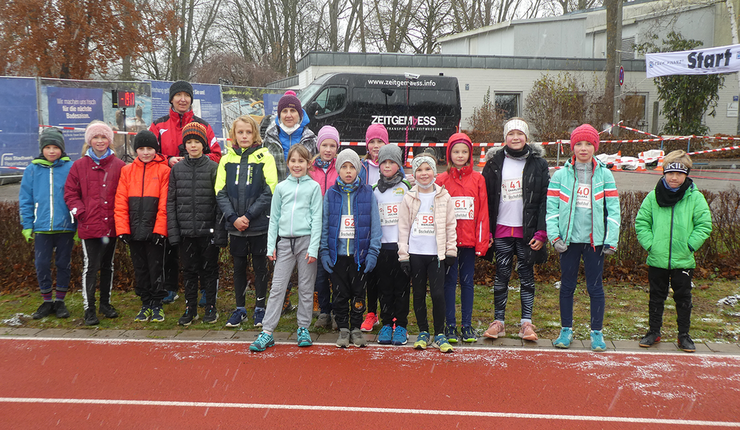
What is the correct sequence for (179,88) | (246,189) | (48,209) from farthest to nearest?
(179,88), (48,209), (246,189)

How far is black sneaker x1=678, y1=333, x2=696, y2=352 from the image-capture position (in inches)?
212

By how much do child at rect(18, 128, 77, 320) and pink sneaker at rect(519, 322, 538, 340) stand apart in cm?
510

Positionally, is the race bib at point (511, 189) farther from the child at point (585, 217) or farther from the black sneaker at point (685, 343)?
the black sneaker at point (685, 343)

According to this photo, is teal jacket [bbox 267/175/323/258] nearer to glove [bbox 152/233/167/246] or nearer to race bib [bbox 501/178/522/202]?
glove [bbox 152/233/167/246]

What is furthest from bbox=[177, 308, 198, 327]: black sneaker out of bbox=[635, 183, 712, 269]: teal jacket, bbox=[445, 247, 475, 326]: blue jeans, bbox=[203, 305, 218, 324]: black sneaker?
bbox=[635, 183, 712, 269]: teal jacket

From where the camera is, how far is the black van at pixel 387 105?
1698 cm

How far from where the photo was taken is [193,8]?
38.5 m

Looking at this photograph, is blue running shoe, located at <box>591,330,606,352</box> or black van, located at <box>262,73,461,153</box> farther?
black van, located at <box>262,73,461,153</box>

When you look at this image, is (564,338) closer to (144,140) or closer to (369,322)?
(369,322)

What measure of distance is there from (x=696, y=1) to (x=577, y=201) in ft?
105

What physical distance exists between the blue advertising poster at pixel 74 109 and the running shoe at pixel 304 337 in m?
12.3

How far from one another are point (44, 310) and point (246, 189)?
9.58 feet

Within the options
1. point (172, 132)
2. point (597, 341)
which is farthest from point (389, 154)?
point (172, 132)

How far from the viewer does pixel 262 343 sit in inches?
216
